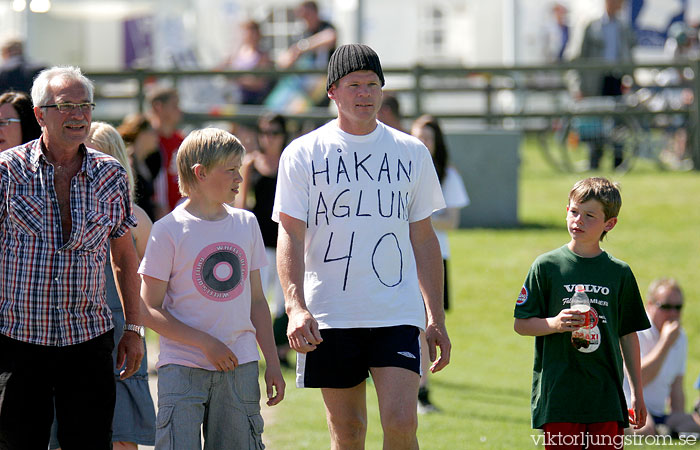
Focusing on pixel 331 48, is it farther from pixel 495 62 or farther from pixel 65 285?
pixel 495 62

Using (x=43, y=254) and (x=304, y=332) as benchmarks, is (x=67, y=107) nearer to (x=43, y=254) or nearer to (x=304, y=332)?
(x=43, y=254)

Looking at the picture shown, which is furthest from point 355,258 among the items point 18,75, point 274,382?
point 18,75

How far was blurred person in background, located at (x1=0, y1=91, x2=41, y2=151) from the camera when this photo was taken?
4.86 meters

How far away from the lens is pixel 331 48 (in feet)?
49.5

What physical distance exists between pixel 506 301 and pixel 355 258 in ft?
22.5

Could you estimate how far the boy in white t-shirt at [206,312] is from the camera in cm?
447

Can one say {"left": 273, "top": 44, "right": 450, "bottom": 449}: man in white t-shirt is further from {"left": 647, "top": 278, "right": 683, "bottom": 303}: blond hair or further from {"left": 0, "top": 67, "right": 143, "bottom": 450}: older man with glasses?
{"left": 647, "top": 278, "right": 683, "bottom": 303}: blond hair

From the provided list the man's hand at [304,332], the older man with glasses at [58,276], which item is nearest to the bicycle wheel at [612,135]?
the man's hand at [304,332]

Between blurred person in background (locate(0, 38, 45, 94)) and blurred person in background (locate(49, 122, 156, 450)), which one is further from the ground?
blurred person in background (locate(0, 38, 45, 94))

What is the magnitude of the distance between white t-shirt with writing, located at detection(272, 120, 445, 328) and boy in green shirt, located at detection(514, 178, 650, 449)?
59 cm

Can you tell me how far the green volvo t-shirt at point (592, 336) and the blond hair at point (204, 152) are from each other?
4.64 feet

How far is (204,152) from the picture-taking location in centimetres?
461

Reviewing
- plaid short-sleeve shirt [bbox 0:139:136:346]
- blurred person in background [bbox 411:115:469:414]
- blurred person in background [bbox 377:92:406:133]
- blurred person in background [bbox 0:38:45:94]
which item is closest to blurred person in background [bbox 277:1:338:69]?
blurred person in background [bbox 0:38:45:94]

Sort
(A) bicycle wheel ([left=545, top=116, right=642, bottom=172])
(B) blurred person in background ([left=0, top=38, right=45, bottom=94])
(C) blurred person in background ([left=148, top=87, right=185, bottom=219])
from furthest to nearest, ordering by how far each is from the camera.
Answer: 1. (A) bicycle wheel ([left=545, top=116, right=642, bottom=172])
2. (B) blurred person in background ([left=0, top=38, right=45, bottom=94])
3. (C) blurred person in background ([left=148, top=87, right=185, bottom=219])
